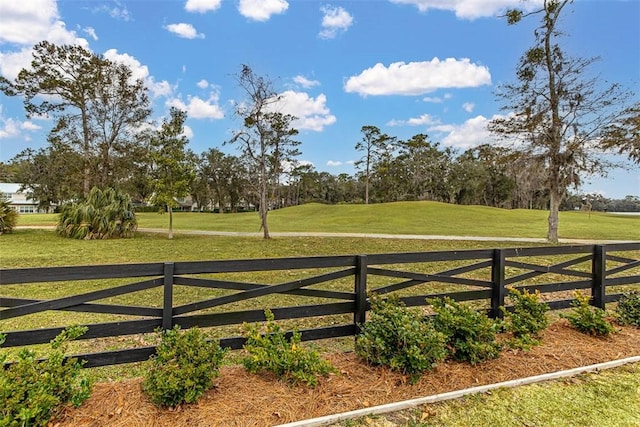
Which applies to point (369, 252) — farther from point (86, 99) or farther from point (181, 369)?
point (86, 99)

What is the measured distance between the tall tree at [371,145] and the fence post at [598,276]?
47.6m

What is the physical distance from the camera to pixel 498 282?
4473 millimetres

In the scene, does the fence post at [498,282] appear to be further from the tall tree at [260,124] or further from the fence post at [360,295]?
the tall tree at [260,124]

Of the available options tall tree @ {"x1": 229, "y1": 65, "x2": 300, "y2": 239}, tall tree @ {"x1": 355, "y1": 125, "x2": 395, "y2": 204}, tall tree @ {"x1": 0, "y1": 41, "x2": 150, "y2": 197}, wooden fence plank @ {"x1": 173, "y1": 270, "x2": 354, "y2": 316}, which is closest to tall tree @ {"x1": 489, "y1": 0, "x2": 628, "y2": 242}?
tall tree @ {"x1": 229, "y1": 65, "x2": 300, "y2": 239}

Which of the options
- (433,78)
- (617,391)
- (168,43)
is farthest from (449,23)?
(617,391)

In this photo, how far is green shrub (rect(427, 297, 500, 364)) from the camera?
3355 millimetres

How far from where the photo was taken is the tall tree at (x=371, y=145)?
2030 inches

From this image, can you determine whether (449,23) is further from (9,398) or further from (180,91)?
(9,398)

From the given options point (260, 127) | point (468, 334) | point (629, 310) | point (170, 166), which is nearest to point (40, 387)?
point (468, 334)

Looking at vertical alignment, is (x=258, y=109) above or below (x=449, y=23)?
below

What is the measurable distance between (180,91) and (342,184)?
2101 inches

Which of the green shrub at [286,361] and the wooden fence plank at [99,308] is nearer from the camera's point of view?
the wooden fence plank at [99,308]

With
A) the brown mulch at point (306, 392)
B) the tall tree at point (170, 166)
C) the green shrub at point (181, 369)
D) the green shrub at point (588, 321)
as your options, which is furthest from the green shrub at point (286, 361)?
the tall tree at point (170, 166)

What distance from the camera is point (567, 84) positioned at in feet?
48.4
